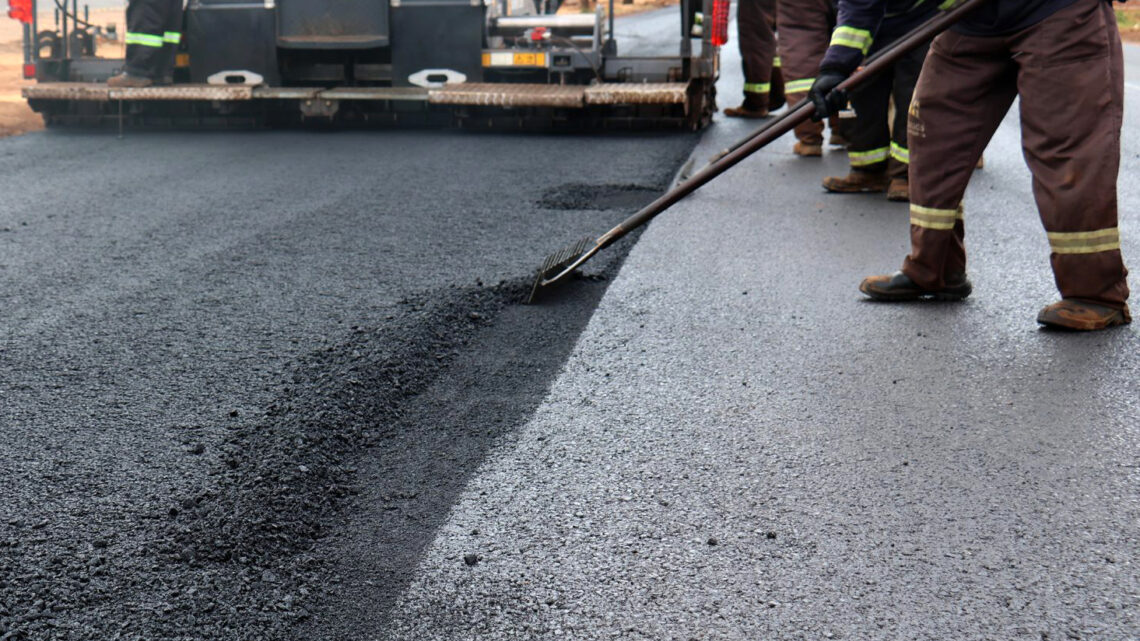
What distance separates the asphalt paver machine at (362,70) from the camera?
950cm

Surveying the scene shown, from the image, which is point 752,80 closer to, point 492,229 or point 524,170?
point 524,170

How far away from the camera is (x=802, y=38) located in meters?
7.58

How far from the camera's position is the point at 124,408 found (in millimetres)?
3068

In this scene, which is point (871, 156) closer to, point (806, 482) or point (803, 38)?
point (803, 38)

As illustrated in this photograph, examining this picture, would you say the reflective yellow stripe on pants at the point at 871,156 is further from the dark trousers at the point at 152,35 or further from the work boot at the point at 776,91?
the dark trousers at the point at 152,35

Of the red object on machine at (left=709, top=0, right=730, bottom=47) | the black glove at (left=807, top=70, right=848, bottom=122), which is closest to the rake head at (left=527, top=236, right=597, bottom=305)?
the black glove at (left=807, top=70, right=848, bottom=122)

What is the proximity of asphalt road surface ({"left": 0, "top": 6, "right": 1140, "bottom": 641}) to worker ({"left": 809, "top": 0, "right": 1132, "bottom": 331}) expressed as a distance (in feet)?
0.80

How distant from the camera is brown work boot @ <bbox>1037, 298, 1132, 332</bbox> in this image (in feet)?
12.4

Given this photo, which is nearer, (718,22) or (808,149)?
(808,149)

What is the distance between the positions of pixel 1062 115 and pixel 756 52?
667 cm

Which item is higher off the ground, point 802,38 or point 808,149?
point 802,38

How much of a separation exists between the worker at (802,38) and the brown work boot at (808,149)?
1.57ft

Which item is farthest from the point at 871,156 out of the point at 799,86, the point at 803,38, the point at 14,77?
the point at 14,77

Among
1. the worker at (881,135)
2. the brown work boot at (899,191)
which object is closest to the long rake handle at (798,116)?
the brown work boot at (899,191)
